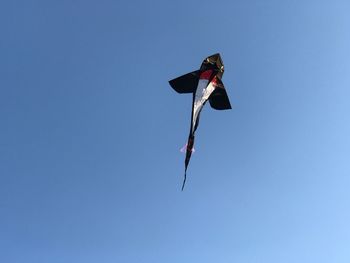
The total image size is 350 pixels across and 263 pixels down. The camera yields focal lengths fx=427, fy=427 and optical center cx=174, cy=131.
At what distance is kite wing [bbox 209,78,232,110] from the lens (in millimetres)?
25800

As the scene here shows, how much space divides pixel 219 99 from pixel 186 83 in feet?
8.05

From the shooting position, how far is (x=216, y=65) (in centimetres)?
2580

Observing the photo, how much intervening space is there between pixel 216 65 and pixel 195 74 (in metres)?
1.52

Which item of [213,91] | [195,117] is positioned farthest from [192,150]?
[213,91]

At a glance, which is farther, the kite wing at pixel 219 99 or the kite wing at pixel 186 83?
the kite wing at pixel 219 99

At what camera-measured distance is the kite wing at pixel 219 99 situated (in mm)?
25800

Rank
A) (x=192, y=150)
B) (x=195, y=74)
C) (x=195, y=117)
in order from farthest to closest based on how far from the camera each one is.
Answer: (x=195, y=74)
(x=195, y=117)
(x=192, y=150)

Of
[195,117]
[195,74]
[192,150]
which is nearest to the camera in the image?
[192,150]

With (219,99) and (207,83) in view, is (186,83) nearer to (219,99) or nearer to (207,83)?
(207,83)

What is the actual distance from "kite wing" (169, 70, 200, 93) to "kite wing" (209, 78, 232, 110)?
1329 millimetres

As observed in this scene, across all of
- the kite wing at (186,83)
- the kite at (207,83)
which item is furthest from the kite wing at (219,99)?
the kite wing at (186,83)

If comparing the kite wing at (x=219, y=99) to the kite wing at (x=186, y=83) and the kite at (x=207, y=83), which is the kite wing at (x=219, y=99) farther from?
the kite wing at (x=186, y=83)

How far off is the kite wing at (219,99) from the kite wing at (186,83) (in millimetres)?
1329

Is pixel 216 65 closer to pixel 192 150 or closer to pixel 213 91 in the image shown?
pixel 213 91
